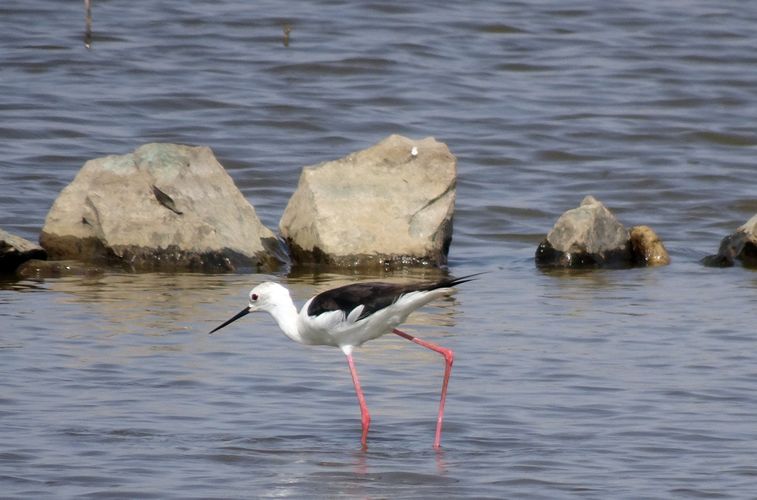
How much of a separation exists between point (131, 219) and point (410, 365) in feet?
11.7

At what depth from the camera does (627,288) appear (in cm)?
1102

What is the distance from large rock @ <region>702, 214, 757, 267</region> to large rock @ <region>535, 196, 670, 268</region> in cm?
41

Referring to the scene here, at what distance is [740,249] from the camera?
1216cm

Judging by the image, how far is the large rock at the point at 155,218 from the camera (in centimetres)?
1170

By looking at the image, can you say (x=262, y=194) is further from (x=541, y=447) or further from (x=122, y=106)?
(x=541, y=447)

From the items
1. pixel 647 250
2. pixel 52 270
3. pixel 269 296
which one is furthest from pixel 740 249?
pixel 269 296

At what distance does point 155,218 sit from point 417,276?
1.97m

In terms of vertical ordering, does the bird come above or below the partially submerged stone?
above

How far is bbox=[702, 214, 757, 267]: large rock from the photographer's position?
1206cm

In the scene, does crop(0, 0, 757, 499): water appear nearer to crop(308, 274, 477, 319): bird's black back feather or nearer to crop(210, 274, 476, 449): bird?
crop(210, 274, 476, 449): bird

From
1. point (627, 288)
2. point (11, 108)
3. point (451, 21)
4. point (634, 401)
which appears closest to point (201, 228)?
point (627, 288)

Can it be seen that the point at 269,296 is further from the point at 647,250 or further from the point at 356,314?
the point at 647,250

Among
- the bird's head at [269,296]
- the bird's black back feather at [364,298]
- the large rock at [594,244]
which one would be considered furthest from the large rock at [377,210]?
the bird's black back feather at [364,298]

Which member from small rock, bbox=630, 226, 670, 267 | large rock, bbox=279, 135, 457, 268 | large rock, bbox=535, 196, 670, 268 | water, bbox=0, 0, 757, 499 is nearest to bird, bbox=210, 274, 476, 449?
water, bbox=0, 0, 757, 499
